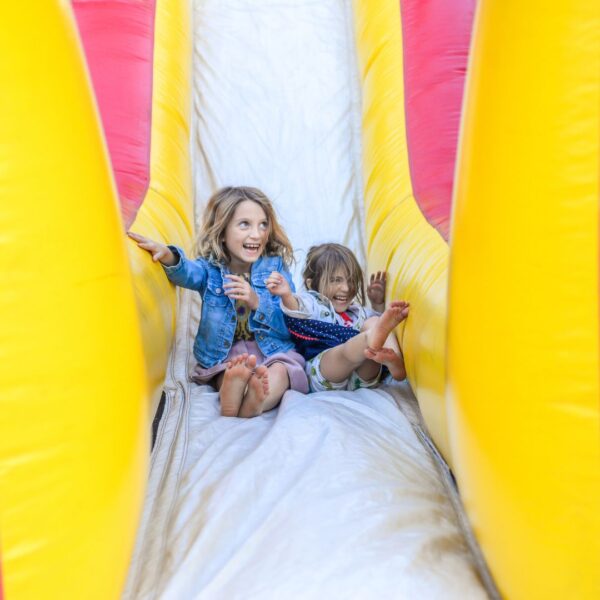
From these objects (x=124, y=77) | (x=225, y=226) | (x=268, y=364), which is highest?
(x=124, y=77)

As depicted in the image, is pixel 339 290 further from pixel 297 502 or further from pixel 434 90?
pixel 297 502

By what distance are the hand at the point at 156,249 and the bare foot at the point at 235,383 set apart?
0.24 metres

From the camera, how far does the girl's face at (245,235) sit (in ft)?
5.57

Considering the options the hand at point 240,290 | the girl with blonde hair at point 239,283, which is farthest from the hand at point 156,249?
the hand at point 240,290

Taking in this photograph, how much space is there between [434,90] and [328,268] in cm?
50

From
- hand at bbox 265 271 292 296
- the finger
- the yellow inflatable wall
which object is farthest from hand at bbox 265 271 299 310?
the yellow inflatable wall

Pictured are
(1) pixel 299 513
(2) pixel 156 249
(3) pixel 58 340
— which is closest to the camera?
(3) pixel 58 340

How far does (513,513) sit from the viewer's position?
0.79 m

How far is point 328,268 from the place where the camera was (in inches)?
69.9

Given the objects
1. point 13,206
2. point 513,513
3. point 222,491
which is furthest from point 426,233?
point 13,206

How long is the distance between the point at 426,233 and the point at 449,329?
581mm

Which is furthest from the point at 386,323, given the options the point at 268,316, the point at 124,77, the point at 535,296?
the point at 124,77

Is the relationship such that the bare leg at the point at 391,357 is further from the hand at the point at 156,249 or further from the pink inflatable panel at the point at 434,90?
the hand at the point at 156,249

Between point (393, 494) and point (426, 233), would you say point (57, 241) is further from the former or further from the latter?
point (426, 233)
